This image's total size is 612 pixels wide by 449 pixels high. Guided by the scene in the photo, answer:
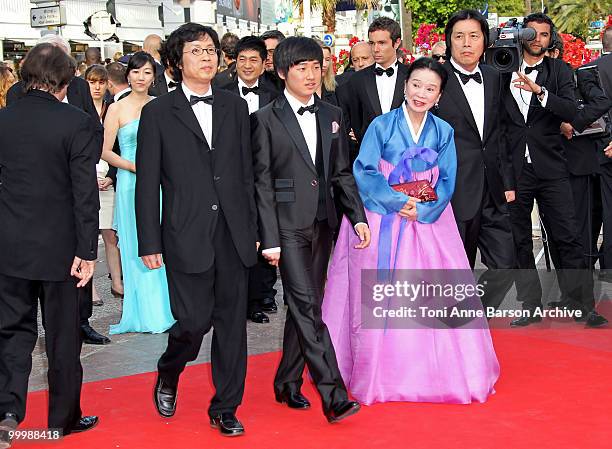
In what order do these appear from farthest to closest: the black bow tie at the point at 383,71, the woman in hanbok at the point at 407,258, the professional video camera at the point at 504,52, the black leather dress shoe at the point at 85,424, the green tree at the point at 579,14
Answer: the green tree at the point at 579,14
the black bow tie at the point at 383,71
the professional video camera at the point at 504,52
the woman in hanbok at the point at 407,258
the black leather dress shoe at the point at 85,424

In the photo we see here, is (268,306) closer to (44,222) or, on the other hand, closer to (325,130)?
(325,130)

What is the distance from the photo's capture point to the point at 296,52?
18.3 ft

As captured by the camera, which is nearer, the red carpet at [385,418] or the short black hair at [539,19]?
the red carpet at [385,418]

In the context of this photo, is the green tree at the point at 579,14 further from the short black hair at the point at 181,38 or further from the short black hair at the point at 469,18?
the short black hair at the point at 181,38

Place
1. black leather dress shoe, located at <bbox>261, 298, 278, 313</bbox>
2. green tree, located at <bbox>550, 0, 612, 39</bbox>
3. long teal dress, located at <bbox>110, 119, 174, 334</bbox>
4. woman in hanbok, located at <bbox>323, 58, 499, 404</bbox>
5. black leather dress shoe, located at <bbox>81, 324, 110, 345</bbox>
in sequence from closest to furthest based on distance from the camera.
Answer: woman in hanbok, located at <bbox>323, 58, 499, 404</bbox>
black leather dress shoe, located at <bbox>81, 324, 110, 345</bbox>
long teal dress, located at <bbox>110, 119, 174, 334</bbox>
black leather dress shoe, located at <bbox>261, 298, 278, 313</bbox>
green tree, located at <bbox>550, 0, 612, 39</bbox>

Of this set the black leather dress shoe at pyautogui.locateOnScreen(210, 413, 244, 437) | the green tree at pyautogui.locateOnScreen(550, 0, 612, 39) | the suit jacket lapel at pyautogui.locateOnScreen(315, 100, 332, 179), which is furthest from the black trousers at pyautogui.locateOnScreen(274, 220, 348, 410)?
the green tree at pyautogui.locateOnScreen(550, 0, 612, 39)

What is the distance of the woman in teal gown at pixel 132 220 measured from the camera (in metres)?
8.19

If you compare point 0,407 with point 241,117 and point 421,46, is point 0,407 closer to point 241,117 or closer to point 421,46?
point 241,117

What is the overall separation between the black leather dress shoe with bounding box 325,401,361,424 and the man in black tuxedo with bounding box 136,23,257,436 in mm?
489

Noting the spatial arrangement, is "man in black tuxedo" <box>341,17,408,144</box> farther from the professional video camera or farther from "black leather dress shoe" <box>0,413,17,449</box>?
"black leather dress shoe" <box>0,413,17,449</box>

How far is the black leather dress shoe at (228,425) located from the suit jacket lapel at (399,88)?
3410 millimetres

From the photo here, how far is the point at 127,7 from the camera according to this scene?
153 ft

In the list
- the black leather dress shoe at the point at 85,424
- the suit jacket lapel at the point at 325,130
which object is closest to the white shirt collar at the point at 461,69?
the suit jacket lapel at the point at 325,130

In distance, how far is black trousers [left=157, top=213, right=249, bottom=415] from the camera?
17.7 feet
